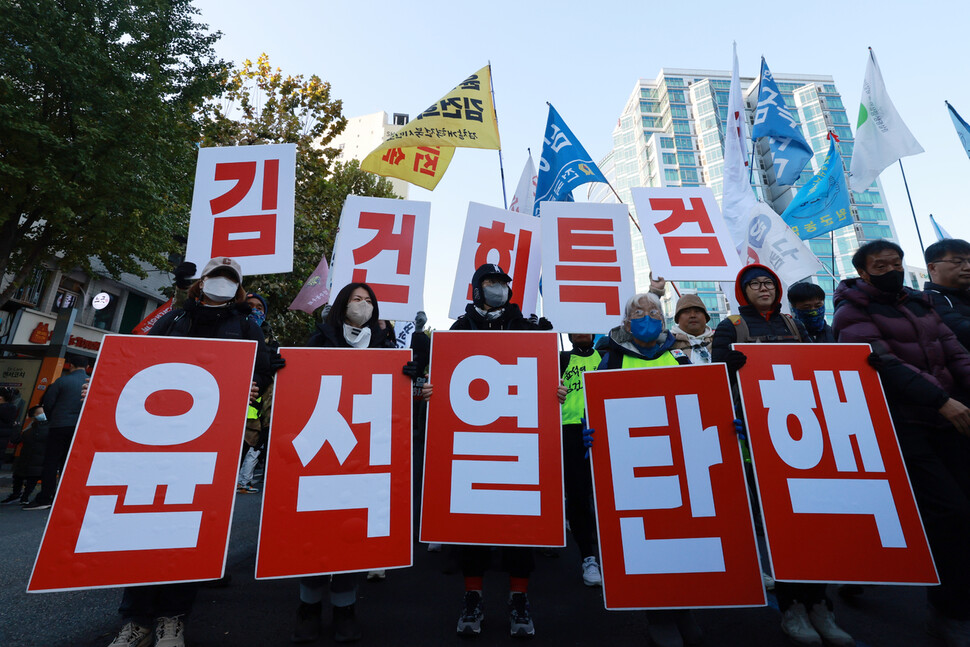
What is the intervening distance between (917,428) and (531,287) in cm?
342

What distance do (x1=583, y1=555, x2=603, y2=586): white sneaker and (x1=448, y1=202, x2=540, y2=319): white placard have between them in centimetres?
245

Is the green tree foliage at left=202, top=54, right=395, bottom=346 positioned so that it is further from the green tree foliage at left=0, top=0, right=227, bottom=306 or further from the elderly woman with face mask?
the elderly woman with face mask

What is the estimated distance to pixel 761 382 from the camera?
2438 mm

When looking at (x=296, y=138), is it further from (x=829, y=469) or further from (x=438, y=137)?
(x=829, y=469)

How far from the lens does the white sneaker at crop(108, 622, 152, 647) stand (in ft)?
6.72

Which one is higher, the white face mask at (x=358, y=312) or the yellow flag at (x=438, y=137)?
the yellow flag at (x=438, y=137)

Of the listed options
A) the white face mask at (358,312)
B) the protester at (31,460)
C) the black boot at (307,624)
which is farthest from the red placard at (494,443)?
the protester at (31,460)

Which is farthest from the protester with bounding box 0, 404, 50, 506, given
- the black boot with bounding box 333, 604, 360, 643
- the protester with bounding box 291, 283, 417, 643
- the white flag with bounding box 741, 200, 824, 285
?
the white flag with bounding box 741, 200, 824, 285

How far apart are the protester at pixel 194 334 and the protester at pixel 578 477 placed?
6.70ft

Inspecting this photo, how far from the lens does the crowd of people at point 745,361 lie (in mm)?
2219

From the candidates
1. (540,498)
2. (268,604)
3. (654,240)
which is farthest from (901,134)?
(268,604)

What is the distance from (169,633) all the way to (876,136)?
11.0 metres

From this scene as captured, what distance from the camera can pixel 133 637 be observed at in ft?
6.79

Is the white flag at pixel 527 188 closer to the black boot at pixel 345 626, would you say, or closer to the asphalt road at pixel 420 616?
the asphalt road at pixel 420 616
